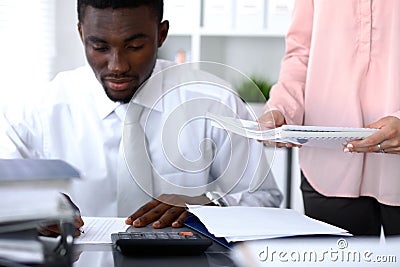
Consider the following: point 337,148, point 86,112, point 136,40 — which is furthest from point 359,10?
point 86,112

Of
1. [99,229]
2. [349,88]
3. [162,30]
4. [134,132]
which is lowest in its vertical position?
[99,229]

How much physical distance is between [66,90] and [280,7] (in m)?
1.56

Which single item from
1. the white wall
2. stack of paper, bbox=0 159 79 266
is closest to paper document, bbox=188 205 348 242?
stack of paper, bbox=0 159 79 266

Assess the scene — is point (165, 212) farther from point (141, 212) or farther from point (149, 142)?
point (149, 142)

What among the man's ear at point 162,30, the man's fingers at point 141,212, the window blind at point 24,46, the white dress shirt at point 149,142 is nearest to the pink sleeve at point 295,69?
the white dress shirt at point 149,142

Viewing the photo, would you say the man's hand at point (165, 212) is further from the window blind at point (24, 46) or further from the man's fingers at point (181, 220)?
the window blind at point (24, 46)

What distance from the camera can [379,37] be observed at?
1.63m

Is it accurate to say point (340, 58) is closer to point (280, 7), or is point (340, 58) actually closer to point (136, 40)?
point (136, 40)

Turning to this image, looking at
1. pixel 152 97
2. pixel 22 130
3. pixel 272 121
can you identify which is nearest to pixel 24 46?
pixel 22 130

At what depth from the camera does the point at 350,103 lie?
1665mm

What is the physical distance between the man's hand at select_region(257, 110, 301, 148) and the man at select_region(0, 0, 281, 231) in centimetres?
4

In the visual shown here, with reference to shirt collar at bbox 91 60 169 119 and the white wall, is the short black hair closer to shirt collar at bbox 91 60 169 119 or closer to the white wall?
shirt collar at bbox 91 60 169 119

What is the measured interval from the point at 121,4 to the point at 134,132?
0.37 metres

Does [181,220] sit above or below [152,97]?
below
